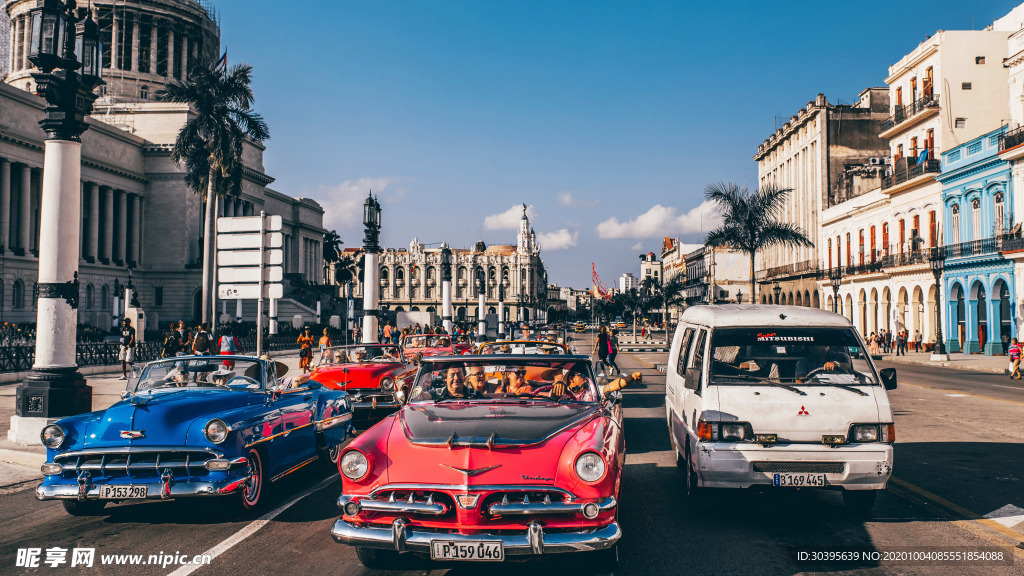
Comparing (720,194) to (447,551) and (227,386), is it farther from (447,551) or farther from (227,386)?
(447,551)

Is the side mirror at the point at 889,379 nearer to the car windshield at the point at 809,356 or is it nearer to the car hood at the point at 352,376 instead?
the car windshield at the point at 809,356

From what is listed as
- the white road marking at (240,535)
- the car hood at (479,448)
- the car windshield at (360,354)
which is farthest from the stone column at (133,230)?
the car hood at (479,448)

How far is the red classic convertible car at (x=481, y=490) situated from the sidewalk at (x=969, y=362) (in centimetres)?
3007

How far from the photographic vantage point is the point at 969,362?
3288 centimetres

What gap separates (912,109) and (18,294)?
214 ft

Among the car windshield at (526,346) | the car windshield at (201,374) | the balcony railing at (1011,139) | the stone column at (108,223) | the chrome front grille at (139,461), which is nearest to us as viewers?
the chrome front grille at (139,461)

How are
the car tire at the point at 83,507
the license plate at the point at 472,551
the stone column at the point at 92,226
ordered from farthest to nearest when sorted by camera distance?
the stone column at the point at 92,226, the car tire at the point at 83,507, the license plate at the point at 472,551

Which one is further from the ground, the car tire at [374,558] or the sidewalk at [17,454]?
the car tire at [374,558]

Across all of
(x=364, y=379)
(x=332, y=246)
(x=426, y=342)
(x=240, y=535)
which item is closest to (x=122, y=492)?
(x=240, y=535)

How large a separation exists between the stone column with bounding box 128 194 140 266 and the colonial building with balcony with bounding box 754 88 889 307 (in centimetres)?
6063

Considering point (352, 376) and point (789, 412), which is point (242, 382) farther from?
point (789, 412)

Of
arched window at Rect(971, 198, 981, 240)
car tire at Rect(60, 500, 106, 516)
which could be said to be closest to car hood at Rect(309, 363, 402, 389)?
car tire at Rect(60, 500, 106, 516)

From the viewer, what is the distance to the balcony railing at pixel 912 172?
4169cm

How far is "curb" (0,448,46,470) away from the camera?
9523 millimetres
